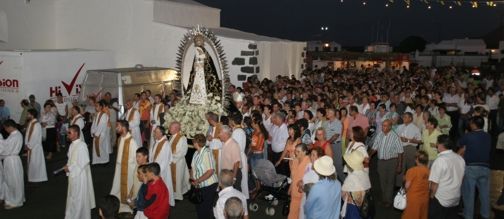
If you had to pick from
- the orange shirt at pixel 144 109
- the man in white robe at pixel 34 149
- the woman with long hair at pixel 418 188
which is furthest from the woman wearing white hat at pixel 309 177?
the orange shirt at pixel 144 109

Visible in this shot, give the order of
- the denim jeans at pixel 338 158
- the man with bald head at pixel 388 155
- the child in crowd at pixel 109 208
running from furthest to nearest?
the denim jeans at pixel 338 158
the man with bald head at pixel 388 155
the child in crowd at pixel 109 208

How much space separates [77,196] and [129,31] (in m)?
13.3

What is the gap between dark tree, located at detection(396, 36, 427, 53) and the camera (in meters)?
91.8

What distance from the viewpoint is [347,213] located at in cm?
716

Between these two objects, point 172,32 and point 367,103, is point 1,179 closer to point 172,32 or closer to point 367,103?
point 367,103

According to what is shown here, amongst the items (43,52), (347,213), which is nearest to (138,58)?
(43,52)

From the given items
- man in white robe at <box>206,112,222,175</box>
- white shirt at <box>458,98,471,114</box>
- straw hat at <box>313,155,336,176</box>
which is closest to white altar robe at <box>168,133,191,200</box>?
man in white robe at <box>206,112,222,175</box>

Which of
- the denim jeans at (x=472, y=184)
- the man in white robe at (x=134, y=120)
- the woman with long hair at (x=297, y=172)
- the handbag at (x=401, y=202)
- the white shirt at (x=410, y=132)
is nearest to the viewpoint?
the handbag at (x=401, y=202)

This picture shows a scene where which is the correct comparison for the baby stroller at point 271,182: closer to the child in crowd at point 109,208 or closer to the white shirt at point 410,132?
the white shirt at point 410,132

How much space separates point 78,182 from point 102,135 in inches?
178

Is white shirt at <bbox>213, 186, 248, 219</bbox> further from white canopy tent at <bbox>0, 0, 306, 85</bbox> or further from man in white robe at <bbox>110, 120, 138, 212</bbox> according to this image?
white canopy tent at <bbox>0, 0, 306, 85</bbox>

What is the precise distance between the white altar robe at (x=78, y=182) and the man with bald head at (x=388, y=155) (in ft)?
15.7

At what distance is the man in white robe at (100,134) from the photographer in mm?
12828

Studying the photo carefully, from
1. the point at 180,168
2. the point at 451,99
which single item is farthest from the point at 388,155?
the point at 451,99
